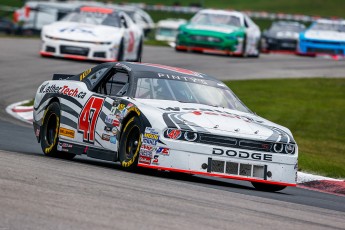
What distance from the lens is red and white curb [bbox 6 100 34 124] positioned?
58.6ft

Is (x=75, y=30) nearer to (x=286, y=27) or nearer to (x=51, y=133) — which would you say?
(x=51, y=133)

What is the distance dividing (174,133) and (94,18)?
16.9 metres

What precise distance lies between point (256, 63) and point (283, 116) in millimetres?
11476

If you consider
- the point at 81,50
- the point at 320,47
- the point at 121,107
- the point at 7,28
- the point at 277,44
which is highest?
the point at 121,107

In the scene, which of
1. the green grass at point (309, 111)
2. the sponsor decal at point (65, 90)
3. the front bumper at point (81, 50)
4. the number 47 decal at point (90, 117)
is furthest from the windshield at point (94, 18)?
the number 47 decal at point (90, 117)

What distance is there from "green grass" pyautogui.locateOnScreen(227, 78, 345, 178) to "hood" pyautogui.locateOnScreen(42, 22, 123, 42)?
338 cm

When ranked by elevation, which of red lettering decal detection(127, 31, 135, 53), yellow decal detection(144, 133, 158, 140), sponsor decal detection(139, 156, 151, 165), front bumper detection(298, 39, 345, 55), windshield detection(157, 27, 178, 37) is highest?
yellow decal detection(144, 133, 158, 140)

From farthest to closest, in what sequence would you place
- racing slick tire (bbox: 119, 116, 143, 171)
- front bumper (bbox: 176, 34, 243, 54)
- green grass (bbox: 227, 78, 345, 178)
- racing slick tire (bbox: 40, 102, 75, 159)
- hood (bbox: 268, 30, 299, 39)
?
hood (bbox: 268, 30, 299, 39)
front bumper (bbox: 176, 34, 243, 54)
green grass (bbox: 227, 78, 345, 178)
racing slick tire (bbox: 40, 102, 75, 159)
racing slick tire (bbox: 119, 116, 143, 171)

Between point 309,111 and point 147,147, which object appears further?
point 309,111

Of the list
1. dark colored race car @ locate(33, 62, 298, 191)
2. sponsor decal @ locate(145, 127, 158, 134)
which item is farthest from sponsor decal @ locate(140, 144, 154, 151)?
sponsor decal @ locate(145, 127, 158, 134)

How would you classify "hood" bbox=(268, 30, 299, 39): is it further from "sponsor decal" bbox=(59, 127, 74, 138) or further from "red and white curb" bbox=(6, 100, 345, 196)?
"sponsor decal" bbox=(59, 127, 74, 138)

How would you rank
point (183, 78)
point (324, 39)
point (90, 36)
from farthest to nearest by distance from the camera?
point (324, 39) → point (90, 36) → point (183, 78)

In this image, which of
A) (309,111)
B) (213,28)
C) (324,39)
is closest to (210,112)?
(309,111)

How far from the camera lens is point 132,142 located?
1095 cm
